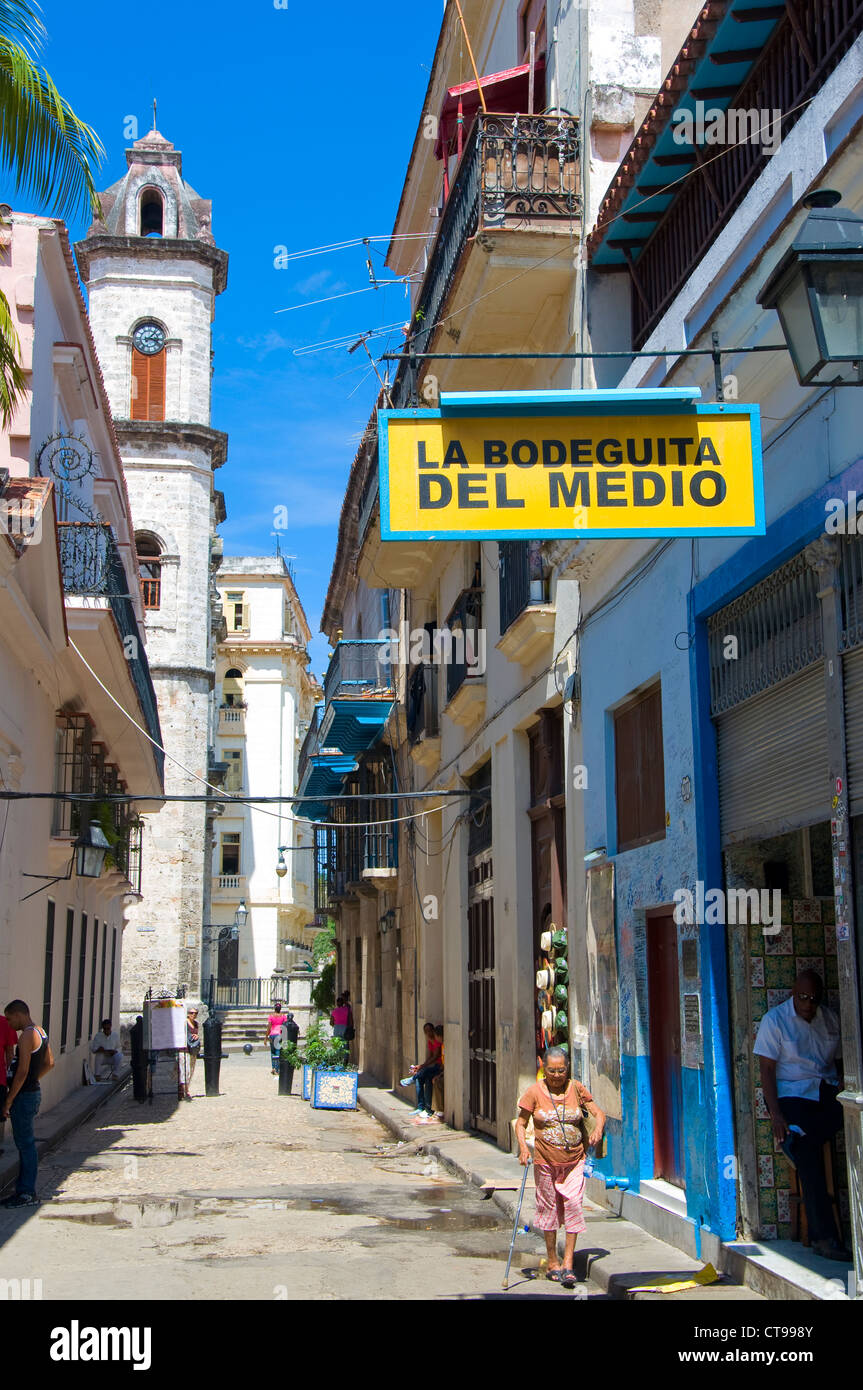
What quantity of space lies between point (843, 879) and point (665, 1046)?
3457 millimetres

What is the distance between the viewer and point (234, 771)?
62.9 meters

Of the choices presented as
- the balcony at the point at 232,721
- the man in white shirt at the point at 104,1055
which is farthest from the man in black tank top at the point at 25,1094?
the balcony at the point at 232,721

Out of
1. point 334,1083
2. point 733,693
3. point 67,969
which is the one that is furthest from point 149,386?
point 733,693

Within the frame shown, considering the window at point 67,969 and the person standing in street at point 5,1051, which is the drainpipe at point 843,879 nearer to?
the person standing in street at point 5,1051

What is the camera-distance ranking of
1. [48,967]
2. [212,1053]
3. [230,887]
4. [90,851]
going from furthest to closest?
[230,887], [212,1053], [48,967], [90,851]

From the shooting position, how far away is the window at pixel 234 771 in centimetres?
6238

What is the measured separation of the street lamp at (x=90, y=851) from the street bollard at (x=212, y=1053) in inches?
238

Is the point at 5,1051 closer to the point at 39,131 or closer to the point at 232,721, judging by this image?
the point at 39,131

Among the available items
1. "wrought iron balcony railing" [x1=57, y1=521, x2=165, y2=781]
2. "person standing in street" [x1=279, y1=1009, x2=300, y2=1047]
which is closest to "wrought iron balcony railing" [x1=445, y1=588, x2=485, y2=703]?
"wrought iron balcony railing" [x1=57, y1=521, x2=165, y2=781]

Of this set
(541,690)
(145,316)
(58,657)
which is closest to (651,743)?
(541,690)

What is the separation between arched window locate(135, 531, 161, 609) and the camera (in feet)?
132

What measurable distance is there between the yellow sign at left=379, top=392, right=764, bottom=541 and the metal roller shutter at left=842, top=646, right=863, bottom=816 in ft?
2.53

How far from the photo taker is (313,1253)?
30.2 feet

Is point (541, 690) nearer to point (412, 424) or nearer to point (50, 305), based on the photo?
point (412, 424)
